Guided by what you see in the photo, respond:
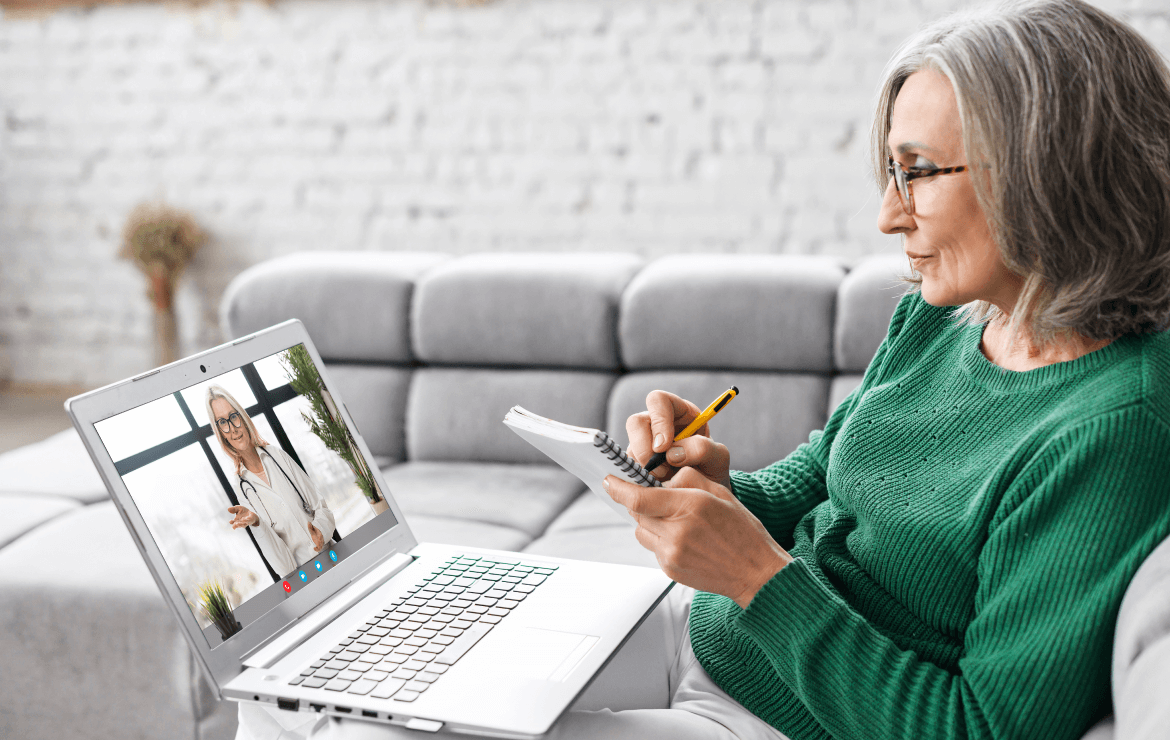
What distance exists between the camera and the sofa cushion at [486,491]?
200 cm

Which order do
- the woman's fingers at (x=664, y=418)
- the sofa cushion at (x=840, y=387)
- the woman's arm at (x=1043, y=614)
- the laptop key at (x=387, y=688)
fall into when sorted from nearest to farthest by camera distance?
1. the woman's arm at (x=1043, y=614)
2. the laptop key at (x=387, y=688)
3. the woman's fingers at (x=664, y=418)
4. the sofa cushion at (x=840, y=387)

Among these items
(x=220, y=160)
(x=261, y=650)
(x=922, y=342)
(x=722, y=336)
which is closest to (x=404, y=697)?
(x=261, y=650)

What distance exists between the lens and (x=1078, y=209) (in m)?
0.86

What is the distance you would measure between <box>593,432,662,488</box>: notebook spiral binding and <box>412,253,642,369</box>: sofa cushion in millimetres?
1381

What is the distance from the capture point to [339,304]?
95.2 inches

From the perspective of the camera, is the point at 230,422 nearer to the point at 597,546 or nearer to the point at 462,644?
the point at 462,644

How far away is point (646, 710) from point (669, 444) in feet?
1.00

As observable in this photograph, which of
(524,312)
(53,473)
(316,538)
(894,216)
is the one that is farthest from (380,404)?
(894,216)

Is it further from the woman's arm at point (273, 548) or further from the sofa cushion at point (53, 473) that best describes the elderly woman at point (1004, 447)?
the sofa cushion at point (53, 473)

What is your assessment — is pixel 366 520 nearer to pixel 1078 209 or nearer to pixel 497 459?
pixel 1078 209

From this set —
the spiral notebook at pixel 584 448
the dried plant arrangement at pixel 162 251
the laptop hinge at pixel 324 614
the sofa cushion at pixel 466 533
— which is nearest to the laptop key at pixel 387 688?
the laptop hinge at pixel 324 614

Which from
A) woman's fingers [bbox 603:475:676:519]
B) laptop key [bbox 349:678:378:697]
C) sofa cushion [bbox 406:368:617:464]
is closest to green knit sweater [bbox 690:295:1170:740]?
woman's fingers [bbox 603:475:676:519]

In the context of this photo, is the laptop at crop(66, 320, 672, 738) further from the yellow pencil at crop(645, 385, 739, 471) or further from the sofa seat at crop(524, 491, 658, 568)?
the sofa seat at crop(524, 491, 658, 568)

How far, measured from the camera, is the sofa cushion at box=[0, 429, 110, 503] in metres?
2.10
